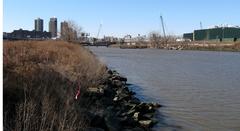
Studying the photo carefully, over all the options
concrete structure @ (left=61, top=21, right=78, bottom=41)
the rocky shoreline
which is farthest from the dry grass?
concrete structure @ (left=61, top=21, right=78, bottom=41)

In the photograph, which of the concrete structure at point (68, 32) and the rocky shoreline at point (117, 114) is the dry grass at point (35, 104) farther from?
the concrete structure at point (68, 32)

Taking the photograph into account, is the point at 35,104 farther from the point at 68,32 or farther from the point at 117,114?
the point at 68,32

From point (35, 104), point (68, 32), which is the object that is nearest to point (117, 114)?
point (35, 104)

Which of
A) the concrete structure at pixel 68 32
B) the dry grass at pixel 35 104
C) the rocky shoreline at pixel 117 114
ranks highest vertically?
the concrete structure at pixel 68 32

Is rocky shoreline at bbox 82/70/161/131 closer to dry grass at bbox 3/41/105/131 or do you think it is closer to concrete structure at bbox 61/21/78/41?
dry grass at bbox 3/41/105/131

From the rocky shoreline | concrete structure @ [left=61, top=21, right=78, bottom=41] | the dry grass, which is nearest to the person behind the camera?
the dry grass

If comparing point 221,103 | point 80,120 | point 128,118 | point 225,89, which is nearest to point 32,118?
point 80,120

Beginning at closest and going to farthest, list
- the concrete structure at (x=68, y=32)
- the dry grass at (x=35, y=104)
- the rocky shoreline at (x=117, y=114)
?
1. the dry grass at (x=35, y=104)
2. the rocky shoreline at (x=117, y=114)
3. the concrete structure at (x=68, y=32)

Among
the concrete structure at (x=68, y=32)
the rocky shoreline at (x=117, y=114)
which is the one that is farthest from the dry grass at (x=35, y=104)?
the concrete structure at (x=68, y=32)

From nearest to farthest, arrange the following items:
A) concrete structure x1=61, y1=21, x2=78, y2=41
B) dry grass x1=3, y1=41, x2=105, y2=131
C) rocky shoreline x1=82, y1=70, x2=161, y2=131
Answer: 1. dry grass x1=3, y1=41, x2=105, y2=131
2. rocky shoreline x1=82, y1=70, x2=161, y2=131
3. concrete structure x1=61, y1=21, x2=78, y2=41

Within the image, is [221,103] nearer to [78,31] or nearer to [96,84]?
[96,84]

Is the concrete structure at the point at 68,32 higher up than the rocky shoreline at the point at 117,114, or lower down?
higher up

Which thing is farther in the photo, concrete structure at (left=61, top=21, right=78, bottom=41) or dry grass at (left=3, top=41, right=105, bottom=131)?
concrete structure at (left=61, top=21, right=78, bottom=41)

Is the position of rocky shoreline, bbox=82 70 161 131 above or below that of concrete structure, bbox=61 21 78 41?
below
